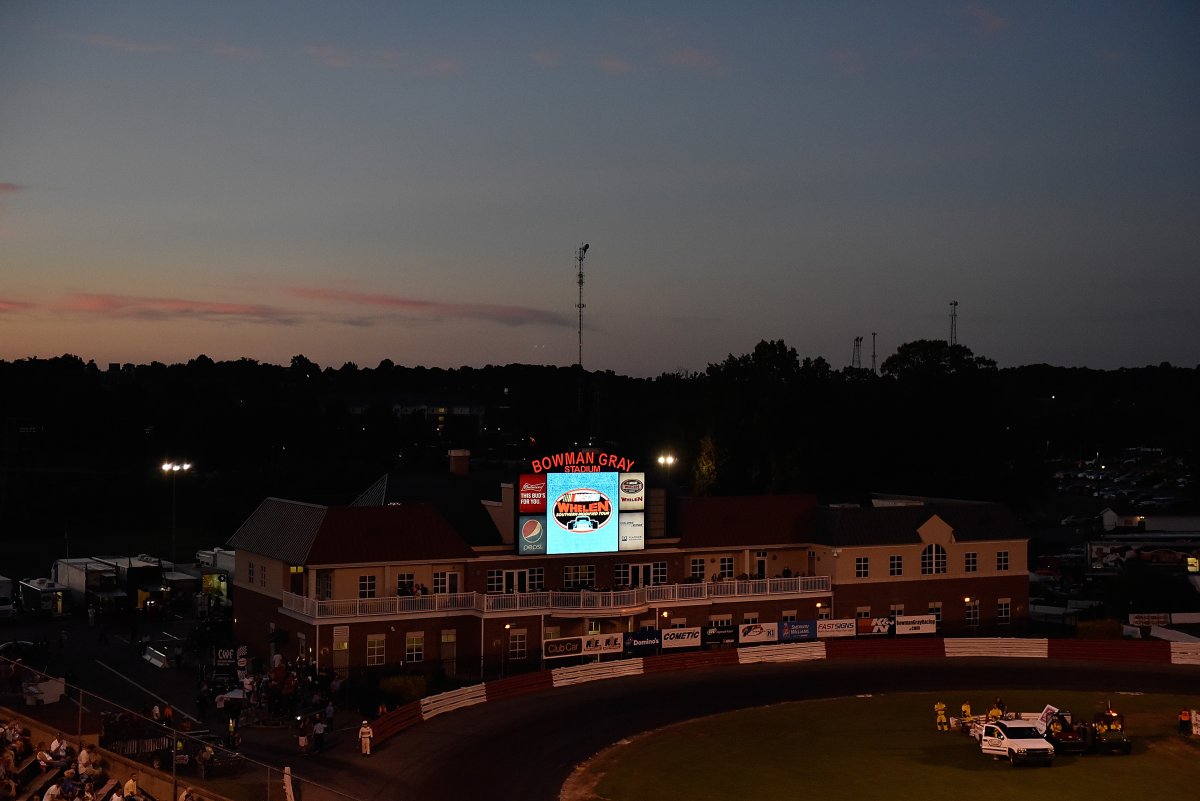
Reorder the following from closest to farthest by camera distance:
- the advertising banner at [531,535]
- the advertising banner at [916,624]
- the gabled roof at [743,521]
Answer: the advertising banner at [531,535] < the advertising banner at [916,624] < the gabled roof at [743,521]

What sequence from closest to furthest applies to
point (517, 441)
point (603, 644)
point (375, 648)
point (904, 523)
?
point (375, 648)
point (603, 644)
point (904, 523)
point (517, 441)

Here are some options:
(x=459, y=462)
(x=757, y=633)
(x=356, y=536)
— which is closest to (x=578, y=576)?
(x=757, y=633)

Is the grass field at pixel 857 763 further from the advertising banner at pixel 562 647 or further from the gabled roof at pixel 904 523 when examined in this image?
the gabled roof at pixel 904 523

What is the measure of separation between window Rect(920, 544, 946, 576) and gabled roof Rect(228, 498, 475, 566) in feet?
80.3

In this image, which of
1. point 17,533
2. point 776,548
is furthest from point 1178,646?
point 17,533

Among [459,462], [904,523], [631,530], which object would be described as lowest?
[631,530]

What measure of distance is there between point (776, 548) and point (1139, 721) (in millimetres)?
20269

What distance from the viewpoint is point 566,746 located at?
4400 centimetres

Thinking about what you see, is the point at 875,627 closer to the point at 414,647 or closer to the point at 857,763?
the point at 857,763

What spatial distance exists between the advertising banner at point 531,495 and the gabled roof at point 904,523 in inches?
619

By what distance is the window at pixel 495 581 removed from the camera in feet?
191

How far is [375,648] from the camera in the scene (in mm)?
54219

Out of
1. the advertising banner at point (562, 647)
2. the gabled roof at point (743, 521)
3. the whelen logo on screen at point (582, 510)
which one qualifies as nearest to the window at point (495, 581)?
the whelen logo on screen at point (582, 510)

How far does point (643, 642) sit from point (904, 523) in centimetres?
1712
